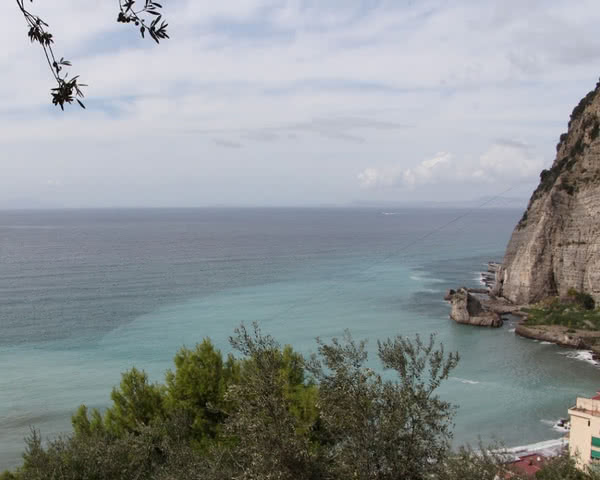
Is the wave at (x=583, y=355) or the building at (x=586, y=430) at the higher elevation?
the building at (x=586, y=430)

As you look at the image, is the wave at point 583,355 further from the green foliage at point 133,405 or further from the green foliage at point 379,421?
the green foliage at point 379,421

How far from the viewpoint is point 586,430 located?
785 inches

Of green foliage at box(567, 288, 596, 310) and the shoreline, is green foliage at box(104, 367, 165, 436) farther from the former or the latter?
green foliage at box(567, 288, 596, 310)

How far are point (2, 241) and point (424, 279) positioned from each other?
295 feet

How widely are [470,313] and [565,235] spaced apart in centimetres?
1184

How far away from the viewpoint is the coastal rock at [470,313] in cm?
4897

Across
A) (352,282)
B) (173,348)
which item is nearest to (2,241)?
(352,282)

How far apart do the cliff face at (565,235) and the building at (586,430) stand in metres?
30.7

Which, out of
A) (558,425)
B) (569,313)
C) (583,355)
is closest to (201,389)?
(558,425)

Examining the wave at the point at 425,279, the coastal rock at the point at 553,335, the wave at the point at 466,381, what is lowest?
the wave at the point at 466,381

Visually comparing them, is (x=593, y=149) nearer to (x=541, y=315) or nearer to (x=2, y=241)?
(x=541, y=315)

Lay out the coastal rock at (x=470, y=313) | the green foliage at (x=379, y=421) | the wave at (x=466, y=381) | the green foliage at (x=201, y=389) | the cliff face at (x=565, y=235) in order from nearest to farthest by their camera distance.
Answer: the green foliage at (x=379, y=421) < the green foliage at (x=201, y=389) < the wave at (x=466, y=381) < the coastal rock at (x=470, y=313) < the cliff face at (x=565, y=235)

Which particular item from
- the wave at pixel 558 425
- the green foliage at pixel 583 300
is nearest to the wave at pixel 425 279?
the green foliage at pixel 583 300

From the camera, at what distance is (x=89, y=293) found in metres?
57.5
